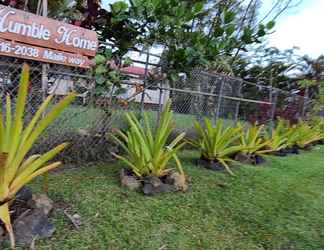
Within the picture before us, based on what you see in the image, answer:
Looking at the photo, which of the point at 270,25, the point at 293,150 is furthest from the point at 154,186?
the point at 293,150

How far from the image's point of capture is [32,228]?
1941 millimetres

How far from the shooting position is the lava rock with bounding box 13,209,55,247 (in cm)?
189

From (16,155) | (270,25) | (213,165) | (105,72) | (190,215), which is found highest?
(270,25)

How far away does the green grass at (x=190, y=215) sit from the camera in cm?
219

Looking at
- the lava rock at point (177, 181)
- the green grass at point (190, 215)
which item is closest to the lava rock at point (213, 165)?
the green grass at point (190, 215)

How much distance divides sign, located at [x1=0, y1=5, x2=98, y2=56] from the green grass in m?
1.30

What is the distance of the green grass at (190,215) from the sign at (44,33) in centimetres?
130

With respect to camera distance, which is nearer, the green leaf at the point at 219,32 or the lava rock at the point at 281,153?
the green leaf at the point at 219,32

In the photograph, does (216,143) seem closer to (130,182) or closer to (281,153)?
(130,182)

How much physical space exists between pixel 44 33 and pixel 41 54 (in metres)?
0.19

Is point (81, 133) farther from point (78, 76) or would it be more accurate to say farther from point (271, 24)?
point (271, 24)

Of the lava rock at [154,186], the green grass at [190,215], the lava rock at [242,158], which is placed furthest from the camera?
the lava rock at [242,158]

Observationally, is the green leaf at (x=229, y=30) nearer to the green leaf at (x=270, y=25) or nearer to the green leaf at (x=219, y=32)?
the green leaf at (x=219, y=32)

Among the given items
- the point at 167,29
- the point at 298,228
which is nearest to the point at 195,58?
the point at 167,29
